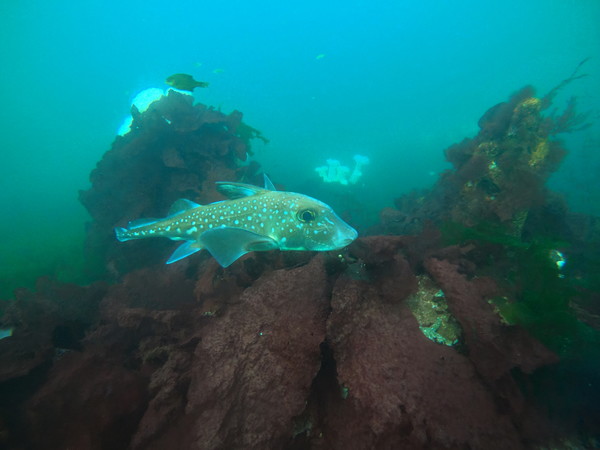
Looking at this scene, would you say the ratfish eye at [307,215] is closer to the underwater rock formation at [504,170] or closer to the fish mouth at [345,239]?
the fish mouth at [345,239]

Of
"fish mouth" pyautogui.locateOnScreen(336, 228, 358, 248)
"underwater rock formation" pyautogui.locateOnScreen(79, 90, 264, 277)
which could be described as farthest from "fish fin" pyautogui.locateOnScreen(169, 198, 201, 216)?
"fish mouth" pyautogui.locateOnScreen(336, 228, 358, 248)

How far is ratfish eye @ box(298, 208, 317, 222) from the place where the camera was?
3645 mm

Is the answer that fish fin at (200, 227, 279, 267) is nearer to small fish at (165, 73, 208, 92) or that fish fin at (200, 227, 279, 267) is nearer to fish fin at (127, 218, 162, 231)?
fish fin at (127, 218, 162, 231)

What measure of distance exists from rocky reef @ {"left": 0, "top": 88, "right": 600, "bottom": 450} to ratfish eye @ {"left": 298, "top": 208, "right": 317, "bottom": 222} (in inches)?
24.6

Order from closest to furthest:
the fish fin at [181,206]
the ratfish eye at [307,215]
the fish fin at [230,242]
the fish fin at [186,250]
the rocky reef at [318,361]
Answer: the rocky reef at [318,361], the fish fin at [230,242], the ratfish eye at [307,215], the fish fin at [186,250], the fish fin at [181,206]

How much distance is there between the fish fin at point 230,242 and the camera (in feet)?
11.1

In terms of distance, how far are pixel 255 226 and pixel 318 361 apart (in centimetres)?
216

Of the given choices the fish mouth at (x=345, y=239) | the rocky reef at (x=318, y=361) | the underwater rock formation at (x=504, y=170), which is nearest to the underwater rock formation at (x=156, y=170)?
the rocky reef at (x=318, y=361)

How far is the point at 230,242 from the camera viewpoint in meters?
3.43

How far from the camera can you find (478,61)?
343 feet

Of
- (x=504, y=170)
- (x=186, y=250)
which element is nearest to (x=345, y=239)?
(x=186, y=250)

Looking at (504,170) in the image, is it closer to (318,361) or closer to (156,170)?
(318,361)

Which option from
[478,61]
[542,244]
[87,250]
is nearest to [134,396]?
[542,244]

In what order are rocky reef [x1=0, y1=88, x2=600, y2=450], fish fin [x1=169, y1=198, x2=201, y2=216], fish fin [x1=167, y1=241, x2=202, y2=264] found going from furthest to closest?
fish fin [x1=169, y1=198, x2=201, y2=216], fish fin [x1=167, y1=241, x2=202, y2=264], rocky reef [x1=0, y1=88, x2=600, y2=450]
